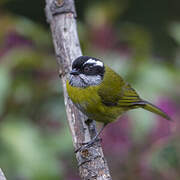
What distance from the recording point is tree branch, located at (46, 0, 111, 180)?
2.58 m

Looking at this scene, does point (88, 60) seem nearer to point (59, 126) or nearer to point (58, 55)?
point (58, 55)

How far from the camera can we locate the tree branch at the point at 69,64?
2584mm

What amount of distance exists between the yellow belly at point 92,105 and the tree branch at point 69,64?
1.7 inches

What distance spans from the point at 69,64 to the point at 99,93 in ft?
1.38

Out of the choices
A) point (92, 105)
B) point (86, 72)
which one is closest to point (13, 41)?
point (86, 72)

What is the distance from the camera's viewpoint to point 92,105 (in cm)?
331

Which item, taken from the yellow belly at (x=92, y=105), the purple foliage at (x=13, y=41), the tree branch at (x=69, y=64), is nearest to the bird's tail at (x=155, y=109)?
the yellow belly at (x=92, y=105)

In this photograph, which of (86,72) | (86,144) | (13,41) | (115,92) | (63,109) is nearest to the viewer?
(86,144)

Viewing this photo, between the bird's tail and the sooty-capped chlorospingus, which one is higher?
the sooty-capped chlorospingus

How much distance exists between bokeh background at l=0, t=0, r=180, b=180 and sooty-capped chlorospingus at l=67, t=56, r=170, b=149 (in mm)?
264

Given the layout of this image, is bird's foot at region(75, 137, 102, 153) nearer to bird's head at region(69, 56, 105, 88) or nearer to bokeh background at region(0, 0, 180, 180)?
bird's head at region(69, 56, 105, 88)

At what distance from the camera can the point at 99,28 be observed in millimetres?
4668

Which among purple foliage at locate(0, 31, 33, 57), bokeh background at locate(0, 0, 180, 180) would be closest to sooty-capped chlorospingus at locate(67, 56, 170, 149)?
bokeh background at locate(0, 0, 180, 180)

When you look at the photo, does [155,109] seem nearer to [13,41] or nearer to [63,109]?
[63,109]
